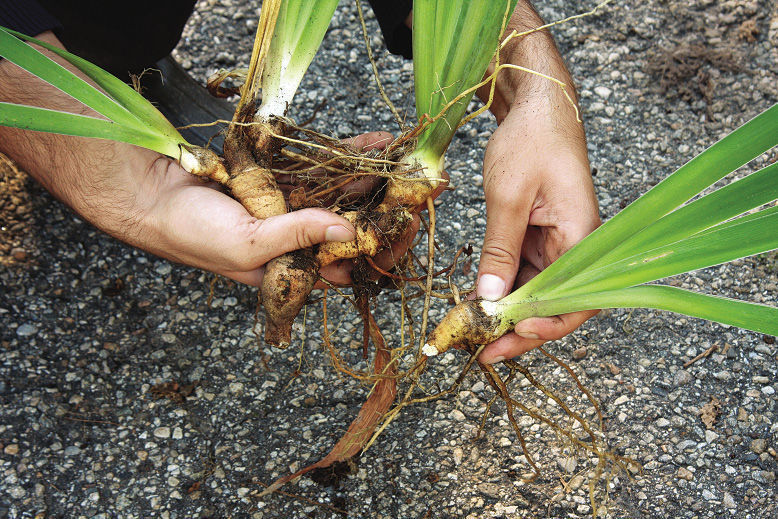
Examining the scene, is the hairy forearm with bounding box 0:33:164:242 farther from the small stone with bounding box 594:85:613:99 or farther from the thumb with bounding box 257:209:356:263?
the small stone with bounding box 594:85:613:99

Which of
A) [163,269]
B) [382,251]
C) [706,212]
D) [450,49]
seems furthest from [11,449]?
[706,212]

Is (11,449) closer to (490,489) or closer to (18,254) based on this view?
(18,254)

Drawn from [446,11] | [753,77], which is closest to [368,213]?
[446,11]

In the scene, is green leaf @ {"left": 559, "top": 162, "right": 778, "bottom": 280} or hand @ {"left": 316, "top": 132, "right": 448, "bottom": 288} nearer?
green leaf @ {"left": 559, "top": 162, "right": 778, "bottom": 280}

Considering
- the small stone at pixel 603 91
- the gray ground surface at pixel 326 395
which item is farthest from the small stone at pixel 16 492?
the small stone at pixel 603 91

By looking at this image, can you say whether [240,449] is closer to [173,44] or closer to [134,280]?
[134,280]

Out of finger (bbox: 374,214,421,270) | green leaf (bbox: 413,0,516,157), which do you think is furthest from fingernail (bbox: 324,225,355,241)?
green leaf (bbox: 413,0,516,157)

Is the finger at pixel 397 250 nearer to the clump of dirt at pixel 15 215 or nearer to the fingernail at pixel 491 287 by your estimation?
the fingernail at pixel 491 287
